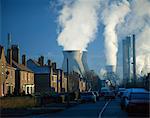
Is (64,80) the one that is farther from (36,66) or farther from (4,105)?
(4,105)

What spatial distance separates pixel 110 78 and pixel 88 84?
122 ft

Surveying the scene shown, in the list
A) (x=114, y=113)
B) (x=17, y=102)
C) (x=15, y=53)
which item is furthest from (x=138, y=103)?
(x=15, y=53)

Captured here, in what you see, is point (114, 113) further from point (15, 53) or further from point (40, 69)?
point (40, 69)

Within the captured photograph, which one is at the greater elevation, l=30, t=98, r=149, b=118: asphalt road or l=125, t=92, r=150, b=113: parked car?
l=125, t=92, r=150, b=113: parked car

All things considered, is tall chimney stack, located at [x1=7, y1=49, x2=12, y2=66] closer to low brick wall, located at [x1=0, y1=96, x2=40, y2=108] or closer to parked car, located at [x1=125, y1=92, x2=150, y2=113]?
low brick wall, located at [x1=0, y1=96, x2=40, y2=108]

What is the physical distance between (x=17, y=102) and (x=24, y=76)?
36.8 meters

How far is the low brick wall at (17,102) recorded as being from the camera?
37625 millimetres

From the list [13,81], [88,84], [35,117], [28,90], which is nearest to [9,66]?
[13,81]

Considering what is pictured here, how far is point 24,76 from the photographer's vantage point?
75500 mm

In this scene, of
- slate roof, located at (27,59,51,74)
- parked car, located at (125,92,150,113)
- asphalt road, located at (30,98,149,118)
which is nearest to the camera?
asphalt road, located at (30,98,149,118)

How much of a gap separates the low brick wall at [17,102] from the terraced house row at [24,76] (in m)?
19.8

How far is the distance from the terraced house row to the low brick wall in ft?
65.0

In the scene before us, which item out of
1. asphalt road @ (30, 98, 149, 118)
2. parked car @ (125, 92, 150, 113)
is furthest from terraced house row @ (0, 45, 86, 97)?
parked car @ (125, 92, 150, 113)

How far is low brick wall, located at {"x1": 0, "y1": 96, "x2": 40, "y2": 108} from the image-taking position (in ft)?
123
